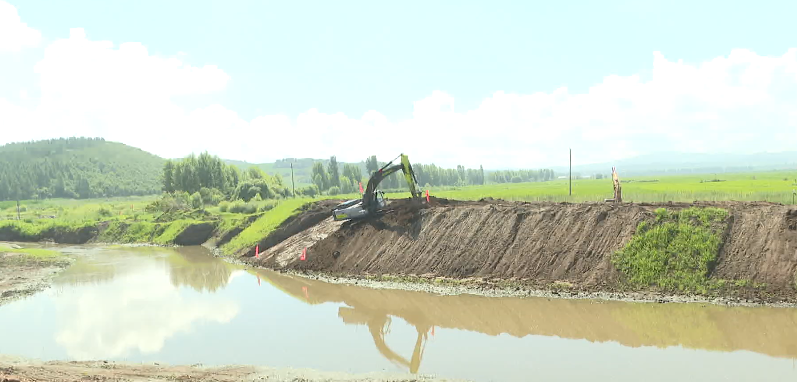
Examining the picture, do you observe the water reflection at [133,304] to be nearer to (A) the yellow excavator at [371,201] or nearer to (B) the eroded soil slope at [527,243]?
(B) the eroded soil slope at [527,243]

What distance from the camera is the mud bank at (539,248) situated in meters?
23.7

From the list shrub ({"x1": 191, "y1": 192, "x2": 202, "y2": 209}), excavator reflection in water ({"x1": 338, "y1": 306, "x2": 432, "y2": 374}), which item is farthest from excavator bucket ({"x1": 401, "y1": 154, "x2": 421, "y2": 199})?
shrub ({"x1": 191, "y1": 192, "x2": 202, "y2": 209})

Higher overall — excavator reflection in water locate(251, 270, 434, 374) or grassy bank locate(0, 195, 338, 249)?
grassy bank locate(0, 195, 338, 249)

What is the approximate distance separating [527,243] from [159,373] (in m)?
19.3

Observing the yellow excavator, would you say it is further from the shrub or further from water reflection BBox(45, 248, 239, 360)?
the shrub

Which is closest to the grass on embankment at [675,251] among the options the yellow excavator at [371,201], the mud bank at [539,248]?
the mud bank at [539,248]

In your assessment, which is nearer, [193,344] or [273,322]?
[193,344]

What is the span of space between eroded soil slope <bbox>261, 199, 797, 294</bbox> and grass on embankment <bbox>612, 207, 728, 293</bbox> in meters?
0.43

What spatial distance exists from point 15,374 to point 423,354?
11502 mm

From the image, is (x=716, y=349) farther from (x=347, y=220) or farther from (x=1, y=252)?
(x=1, y=252)

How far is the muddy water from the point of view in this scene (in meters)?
16.6

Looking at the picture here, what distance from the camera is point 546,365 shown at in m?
16.5

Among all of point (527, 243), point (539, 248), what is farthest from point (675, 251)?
point (527, 243)

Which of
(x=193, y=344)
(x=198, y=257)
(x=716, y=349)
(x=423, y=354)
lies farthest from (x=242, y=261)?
(x=716, y=349)
